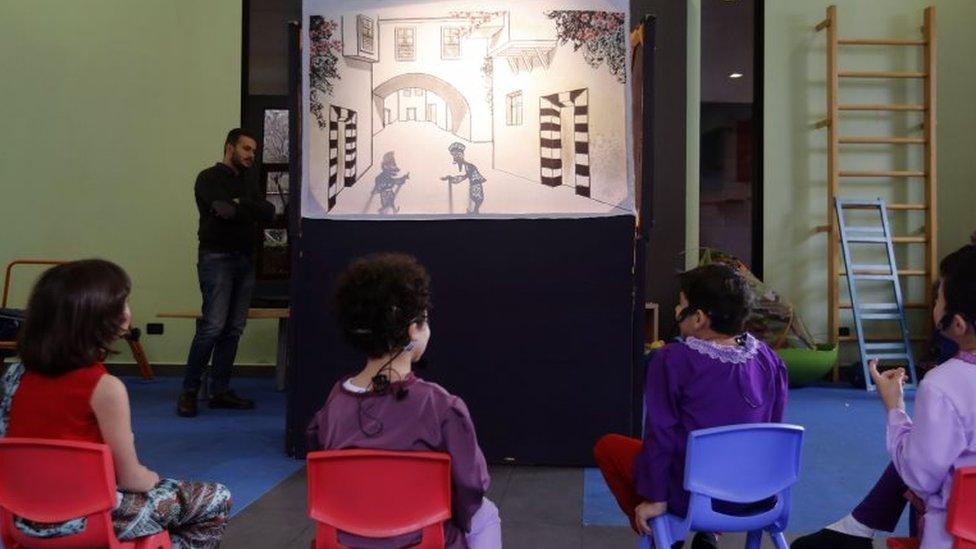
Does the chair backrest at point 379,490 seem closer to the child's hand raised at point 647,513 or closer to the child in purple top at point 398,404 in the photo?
the child in purple top at point 398,404

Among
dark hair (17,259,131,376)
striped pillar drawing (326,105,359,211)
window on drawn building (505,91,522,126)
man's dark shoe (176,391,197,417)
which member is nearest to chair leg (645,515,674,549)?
dark hair (17,259,131,376)

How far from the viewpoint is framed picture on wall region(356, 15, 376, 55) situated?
3.60m

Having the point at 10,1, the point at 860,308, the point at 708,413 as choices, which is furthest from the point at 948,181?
the point at 10,1

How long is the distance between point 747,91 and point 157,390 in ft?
15.4

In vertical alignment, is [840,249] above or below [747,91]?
below

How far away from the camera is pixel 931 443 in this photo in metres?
1.51

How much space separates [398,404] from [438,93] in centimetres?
218

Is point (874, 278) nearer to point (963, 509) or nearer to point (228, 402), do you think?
point (228, 402)

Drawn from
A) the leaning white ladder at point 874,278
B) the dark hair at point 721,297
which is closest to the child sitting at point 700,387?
the dark hair at point 721,297

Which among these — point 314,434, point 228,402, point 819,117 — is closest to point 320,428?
point 314,434

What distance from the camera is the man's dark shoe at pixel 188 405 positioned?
468 cm

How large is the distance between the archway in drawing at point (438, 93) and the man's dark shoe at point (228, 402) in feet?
6.91

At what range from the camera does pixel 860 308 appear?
6.21 metres

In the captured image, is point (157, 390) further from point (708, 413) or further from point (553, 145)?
point (708, 413)
